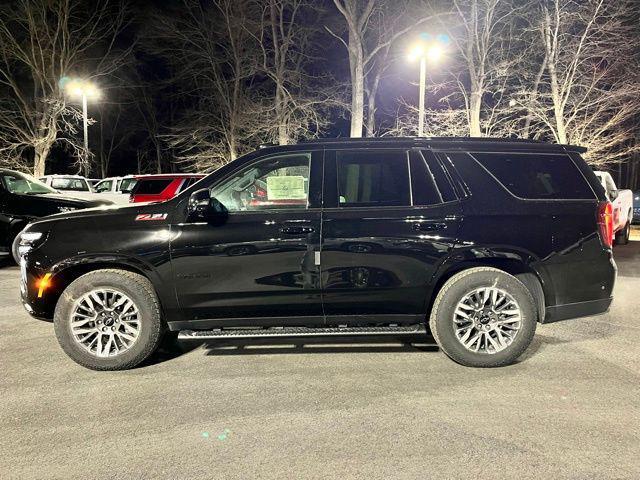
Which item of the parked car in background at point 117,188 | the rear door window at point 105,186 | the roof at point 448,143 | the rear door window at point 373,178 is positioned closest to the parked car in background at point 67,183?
the parked car in background at point 117,188

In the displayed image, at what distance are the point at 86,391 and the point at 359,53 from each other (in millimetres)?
16429

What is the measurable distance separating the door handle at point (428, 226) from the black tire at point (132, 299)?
7.65ft

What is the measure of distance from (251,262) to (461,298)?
183 cm

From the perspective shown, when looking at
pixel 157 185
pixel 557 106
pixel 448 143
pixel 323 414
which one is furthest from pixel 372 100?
pixel 323 414

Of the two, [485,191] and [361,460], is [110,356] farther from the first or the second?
[485,191]

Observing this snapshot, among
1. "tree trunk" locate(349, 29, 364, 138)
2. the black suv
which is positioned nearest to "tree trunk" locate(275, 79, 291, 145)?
"tree trunk" locate(349, 29, 364, 138)

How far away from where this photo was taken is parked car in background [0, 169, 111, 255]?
9.70 m

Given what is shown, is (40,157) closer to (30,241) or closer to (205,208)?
(30,241)

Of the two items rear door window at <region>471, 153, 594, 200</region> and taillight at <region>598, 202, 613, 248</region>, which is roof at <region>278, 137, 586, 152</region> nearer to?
rear door window at <region>471, 153, 594, 200</region>

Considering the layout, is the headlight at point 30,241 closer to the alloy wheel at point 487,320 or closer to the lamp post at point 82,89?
the alloy wheel at point 487,320

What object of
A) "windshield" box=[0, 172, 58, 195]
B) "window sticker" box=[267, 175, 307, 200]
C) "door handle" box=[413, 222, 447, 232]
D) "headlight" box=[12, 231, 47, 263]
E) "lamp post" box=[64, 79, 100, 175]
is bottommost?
"headlight" box=[12, 231, 47, 263]

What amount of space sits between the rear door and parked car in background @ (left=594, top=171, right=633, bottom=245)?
6.95 metres

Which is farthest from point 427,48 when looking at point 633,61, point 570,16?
point 633,61

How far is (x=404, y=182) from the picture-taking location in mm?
4430
